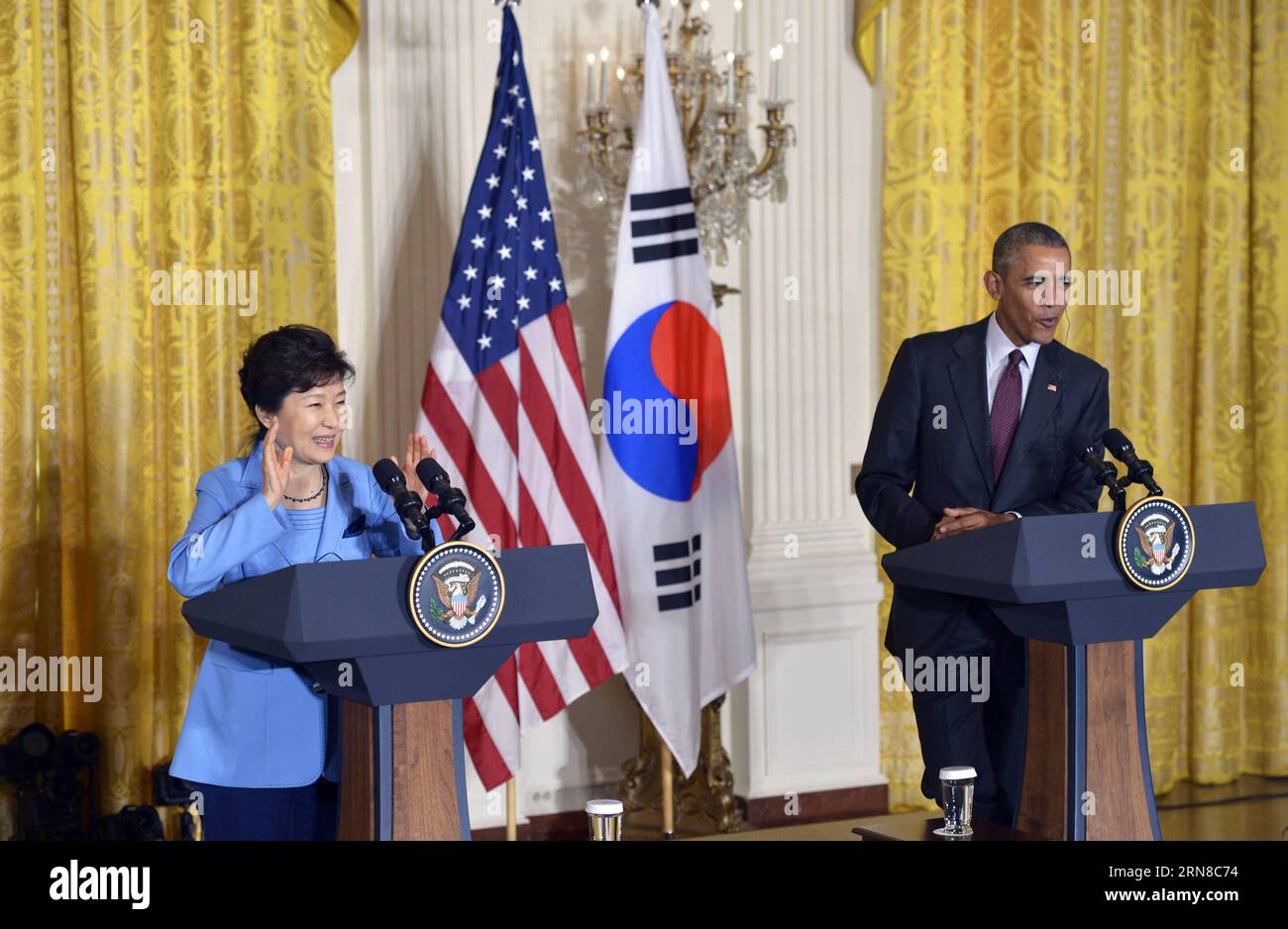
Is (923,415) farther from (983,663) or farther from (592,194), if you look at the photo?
(592,194)

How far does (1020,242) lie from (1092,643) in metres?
1.03

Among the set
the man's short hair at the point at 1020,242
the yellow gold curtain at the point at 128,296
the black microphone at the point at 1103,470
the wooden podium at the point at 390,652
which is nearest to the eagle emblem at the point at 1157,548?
the black microphone at the point at 1103,470

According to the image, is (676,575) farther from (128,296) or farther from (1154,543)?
(1154,543)

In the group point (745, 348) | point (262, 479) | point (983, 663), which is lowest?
point (983, 663)

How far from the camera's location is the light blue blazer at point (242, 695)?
9.53ft

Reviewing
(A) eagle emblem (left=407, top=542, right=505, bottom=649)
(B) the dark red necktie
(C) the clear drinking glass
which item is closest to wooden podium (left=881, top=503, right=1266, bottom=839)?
(B) the dark red necktie

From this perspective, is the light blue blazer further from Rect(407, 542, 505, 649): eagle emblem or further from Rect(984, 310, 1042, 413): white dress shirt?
Rect(984, 310, 1042, 413): white dress shirt

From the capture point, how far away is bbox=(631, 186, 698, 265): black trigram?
5.08 meters

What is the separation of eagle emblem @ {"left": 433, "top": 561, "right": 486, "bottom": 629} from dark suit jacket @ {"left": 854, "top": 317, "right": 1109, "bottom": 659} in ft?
4.28

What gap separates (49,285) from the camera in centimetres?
481

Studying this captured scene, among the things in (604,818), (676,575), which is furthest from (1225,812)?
(604,818)

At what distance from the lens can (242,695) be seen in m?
2.94
